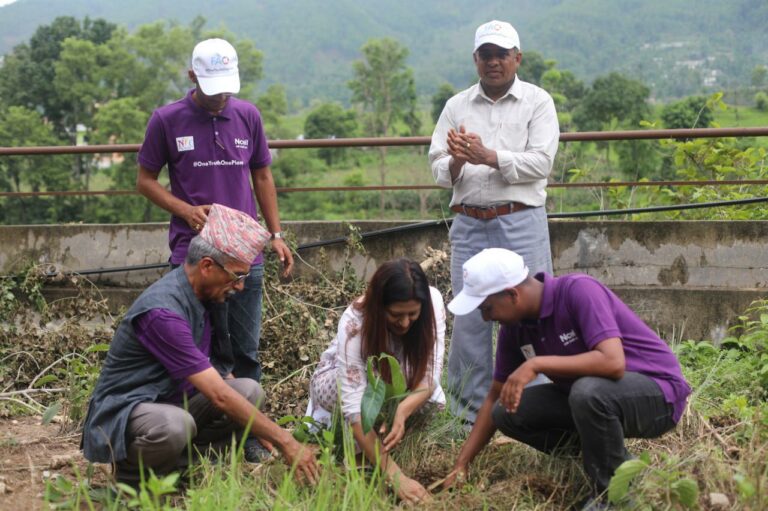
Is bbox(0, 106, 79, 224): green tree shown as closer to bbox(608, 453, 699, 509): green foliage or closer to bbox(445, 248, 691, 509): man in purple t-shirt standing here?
bbox(445, 248, 691, 509): man in purple t-shirt standing

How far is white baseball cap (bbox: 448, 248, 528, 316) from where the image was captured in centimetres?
336

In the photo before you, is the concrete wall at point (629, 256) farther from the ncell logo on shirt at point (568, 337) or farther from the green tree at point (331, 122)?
the green tree at point (331, 122)

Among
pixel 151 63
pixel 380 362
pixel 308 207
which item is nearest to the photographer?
pixel 380 362

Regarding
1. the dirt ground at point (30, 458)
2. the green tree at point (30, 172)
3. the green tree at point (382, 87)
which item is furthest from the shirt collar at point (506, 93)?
the green tree at point (382, 87)

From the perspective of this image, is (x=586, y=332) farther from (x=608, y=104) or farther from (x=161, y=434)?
(x=608, y=104)

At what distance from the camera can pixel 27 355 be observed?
587cm

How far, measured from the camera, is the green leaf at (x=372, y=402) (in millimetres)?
3576

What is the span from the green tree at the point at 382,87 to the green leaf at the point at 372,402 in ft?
256

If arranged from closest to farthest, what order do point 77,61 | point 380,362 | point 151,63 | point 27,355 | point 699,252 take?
point 380,362 → point 27,355 → point 699,252 → point 77,61 → point 151,63

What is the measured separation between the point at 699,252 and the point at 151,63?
7522 cm

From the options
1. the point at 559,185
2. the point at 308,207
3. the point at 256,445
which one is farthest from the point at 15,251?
the point at 308,207

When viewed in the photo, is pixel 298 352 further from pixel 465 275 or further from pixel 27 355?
pixel 465 275

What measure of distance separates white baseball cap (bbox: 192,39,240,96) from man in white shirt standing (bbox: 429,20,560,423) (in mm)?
1042

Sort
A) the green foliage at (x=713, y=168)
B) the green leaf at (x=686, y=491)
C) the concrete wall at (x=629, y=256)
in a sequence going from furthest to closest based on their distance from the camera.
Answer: the green foliage at (x=713, y=168), the concrete wall at (x=629, y=256), the green leaf at (x=686, y=491)
